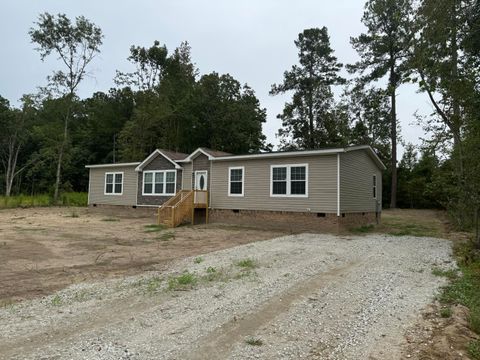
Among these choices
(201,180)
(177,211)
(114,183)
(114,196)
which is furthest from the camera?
(114,183)

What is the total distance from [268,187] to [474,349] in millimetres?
12350

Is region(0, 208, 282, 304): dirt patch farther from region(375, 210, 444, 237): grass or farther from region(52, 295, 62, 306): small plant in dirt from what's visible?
region(375, 210, 444, 237): grass

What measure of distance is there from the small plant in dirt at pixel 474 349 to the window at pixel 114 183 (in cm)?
2101

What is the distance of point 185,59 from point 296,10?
2819cm

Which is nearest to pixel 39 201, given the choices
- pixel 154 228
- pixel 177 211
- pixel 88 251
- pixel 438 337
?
pixel 177 211

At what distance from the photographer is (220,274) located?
21.6 ft

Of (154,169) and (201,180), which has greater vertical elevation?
(154,169)

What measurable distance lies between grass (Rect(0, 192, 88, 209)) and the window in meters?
7.82

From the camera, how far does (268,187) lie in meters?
15.6

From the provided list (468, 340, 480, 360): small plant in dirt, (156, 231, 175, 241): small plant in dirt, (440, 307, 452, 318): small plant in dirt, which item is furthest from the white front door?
(468, 340, 480, 360): small plant in dirt

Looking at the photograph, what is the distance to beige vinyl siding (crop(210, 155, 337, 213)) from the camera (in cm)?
1408

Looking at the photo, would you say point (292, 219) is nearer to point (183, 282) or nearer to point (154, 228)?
point (154, 228)

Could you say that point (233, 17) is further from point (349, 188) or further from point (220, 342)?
point (220, 342)

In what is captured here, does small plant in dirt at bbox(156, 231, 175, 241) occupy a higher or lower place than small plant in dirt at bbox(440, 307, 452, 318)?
lower
